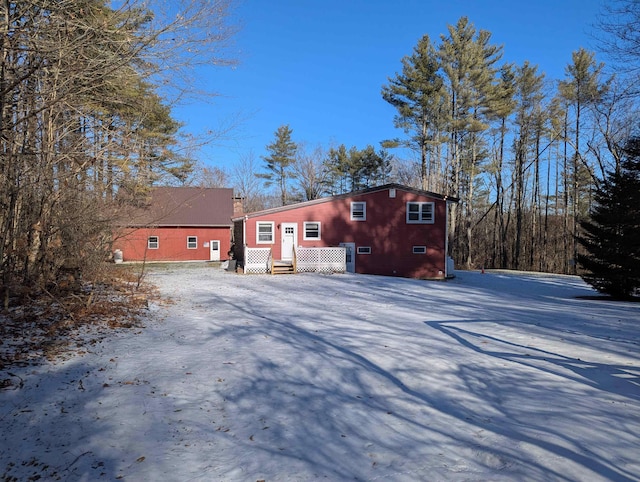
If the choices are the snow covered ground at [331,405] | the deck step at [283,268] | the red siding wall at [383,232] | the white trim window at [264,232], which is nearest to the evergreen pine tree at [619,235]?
the red siding wall at [383,232]

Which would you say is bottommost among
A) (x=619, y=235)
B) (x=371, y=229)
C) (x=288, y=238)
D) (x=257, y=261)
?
(x=257, y=261)

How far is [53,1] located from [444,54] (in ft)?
94.2

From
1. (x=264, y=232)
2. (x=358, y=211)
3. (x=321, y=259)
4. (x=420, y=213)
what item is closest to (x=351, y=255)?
(x=358, y=211)

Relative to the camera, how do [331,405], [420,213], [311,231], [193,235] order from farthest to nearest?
[193,235]
[420,213]
[311,231]
[331,405]

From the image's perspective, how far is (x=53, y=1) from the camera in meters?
4.57

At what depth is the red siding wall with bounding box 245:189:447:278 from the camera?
2050cm

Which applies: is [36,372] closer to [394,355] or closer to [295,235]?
[394,355]

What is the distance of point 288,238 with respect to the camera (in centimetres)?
2036

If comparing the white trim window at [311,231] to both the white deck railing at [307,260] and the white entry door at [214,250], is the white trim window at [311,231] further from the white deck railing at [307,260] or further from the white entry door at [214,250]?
the white entry door at [214,250]

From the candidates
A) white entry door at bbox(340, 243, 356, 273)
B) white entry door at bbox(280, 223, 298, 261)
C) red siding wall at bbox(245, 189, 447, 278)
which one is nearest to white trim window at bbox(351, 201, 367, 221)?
red siding wall at bbox(245, 189, 447, 278)

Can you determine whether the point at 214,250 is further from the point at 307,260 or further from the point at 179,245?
the point at 307,260

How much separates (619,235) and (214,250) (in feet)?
82.0

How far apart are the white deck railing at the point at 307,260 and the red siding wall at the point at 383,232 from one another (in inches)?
78.4

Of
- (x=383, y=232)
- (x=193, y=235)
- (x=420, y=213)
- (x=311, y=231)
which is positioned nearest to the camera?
Answer: (x=311, y=231)
